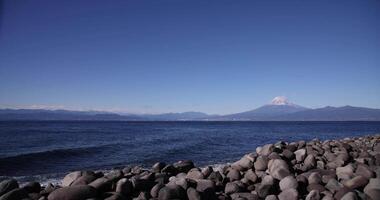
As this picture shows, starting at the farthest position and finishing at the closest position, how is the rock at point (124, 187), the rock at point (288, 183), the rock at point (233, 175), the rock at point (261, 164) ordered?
the rock at point (261, 164)
the rock at point (233, 175)
the rock at point (288, 183)
the rock at point (124, 187)

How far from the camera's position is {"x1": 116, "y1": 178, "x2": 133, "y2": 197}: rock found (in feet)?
24.6

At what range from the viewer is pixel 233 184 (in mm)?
8664

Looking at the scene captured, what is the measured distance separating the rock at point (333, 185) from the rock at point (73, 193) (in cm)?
545

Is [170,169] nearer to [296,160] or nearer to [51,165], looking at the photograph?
[296,160]

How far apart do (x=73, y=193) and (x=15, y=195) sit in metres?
1.08

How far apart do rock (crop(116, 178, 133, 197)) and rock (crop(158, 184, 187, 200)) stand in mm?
808

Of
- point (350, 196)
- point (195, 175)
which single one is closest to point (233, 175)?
point (195, 175)

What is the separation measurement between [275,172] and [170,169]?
122 inches

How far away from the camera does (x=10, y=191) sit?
6824mm

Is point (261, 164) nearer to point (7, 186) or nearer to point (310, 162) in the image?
point (310, 162)

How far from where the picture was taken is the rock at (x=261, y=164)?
10.4 metres

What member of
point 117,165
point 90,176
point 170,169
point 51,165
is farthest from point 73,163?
point 90,176

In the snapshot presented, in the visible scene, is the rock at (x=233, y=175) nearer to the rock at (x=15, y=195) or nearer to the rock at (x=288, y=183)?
the rock at (x=288, y=183)

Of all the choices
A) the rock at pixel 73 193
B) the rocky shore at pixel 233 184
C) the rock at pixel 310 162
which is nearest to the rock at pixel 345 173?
the rocky shore at pixel 233 184
